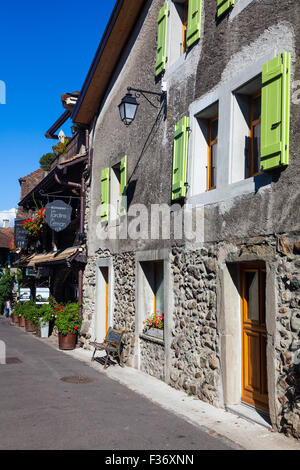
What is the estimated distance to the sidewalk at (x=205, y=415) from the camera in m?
5.13

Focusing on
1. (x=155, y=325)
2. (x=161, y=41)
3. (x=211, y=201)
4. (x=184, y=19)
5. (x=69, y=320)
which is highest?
(x=184, y=19)

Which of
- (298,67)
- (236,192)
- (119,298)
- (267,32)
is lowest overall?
(119,298)

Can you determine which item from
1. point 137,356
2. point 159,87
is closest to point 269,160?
point 159,87

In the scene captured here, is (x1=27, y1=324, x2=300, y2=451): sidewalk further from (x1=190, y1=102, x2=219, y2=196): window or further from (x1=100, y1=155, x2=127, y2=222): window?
(x1=100, y1=155, x2=127, y2=222): window

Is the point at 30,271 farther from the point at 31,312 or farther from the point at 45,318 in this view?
the point at 45,318

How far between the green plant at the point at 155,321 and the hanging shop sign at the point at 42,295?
26.1ft

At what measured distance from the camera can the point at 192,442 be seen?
5.19 meters

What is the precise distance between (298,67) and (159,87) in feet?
14.1

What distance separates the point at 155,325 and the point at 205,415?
9.70 feet

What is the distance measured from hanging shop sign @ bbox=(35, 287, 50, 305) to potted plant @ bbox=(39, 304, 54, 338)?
2.25 ft

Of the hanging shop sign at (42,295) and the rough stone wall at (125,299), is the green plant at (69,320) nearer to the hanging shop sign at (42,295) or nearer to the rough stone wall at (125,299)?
the rough stone wall at (125,299)

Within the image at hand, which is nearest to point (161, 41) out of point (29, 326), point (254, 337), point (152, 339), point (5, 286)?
point (152, 339)

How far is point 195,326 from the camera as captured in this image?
7.31 meters
